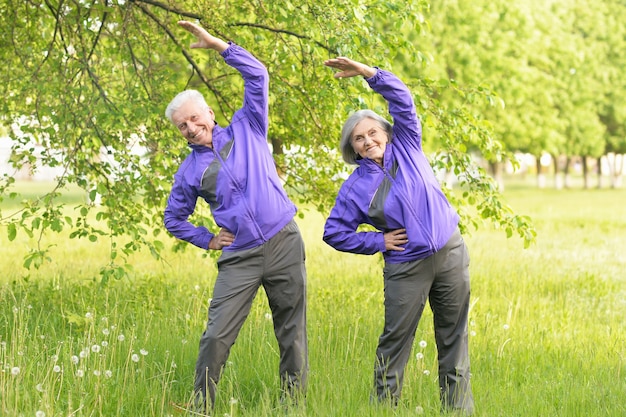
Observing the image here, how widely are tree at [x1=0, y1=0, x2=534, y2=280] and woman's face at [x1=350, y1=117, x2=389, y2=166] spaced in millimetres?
1656

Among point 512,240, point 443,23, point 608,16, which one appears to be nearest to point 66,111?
point 512,240

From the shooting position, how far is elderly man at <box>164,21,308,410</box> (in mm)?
4379

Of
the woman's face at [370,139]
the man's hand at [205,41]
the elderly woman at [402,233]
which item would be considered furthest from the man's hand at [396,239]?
the man's hand at [205,41]

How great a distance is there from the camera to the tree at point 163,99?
6281mm

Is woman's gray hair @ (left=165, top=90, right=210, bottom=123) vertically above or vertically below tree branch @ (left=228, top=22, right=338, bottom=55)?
below

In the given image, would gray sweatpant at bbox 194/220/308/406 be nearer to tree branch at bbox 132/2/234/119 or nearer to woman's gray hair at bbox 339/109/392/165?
woman's gray hair at bbox 339/109/392/165

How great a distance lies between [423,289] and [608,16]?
1631 inches

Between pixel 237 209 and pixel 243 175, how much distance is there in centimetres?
18

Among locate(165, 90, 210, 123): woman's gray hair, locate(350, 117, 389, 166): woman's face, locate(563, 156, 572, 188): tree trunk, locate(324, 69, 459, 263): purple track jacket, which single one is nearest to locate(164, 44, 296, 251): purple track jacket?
locate(165, 90, 210, 123): woman's gray hair

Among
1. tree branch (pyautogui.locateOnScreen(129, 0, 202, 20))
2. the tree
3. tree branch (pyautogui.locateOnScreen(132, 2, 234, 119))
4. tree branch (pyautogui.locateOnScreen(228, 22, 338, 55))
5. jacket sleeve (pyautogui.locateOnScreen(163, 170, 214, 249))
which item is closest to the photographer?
jacket sleeve (pyautogui.locateOnScreen(163, 170, 214, 249))

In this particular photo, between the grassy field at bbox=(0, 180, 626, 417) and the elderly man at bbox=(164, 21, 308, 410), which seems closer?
the elderly man at bbox=(164, 21, 308, 410)

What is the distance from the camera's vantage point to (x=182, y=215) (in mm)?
4688

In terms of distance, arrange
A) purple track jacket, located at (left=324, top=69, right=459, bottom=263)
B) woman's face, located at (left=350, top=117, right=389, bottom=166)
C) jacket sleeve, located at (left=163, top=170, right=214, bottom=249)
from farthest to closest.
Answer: jacket sleeve, located at (left=163, top=170, right=214, bottom=249), woman's face, located at (left=350, top=117, right=389, bottom=166), purple track jacket, located at (left=324, top=69, right=459, bottom=263)

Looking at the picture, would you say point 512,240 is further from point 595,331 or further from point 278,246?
point 278,246
